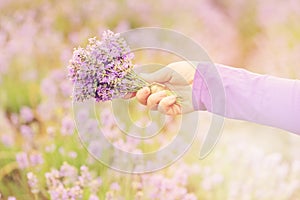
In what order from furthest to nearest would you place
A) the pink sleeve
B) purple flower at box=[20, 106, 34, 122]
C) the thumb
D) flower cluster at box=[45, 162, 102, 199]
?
purple flower at box=[20, 106, 34, 122]
flower cluster at box=[45, 162, 102, 199]
the thumb
the pink sleeve

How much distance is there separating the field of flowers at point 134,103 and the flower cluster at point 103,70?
0.28 m

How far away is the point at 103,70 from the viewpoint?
108 cm

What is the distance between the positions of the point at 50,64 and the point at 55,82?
171 millimetres

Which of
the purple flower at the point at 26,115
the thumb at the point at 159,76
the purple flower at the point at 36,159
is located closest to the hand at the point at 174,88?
the thumb at the point at 159,76

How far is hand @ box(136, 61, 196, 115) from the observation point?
1129 millimetres

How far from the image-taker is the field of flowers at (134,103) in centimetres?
144

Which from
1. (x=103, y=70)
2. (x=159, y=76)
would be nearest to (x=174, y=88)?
(x=159, y=76)

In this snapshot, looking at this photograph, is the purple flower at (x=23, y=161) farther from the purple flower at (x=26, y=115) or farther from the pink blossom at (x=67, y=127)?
the purple flower at (x=26, y=115)

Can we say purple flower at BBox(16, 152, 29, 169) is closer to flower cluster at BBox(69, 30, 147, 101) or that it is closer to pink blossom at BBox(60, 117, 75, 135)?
pink blossom at BBox(60, 117, 75, 135)

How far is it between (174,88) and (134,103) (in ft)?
1.97

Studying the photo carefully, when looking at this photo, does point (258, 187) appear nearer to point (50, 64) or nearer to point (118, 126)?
point (118, 126)

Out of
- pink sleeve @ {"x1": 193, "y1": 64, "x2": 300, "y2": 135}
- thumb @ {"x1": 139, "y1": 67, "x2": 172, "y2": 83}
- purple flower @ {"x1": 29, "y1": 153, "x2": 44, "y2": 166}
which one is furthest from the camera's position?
purple flower @ {"x1": 29, "y1": 153, "x2": 44, "y2": 166}

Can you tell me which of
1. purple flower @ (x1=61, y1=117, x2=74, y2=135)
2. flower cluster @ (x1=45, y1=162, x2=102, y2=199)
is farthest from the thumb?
purple flower @ (x1=61, y1=117, x2=74, y2=135)

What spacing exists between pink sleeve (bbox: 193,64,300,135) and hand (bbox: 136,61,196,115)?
5 cm
